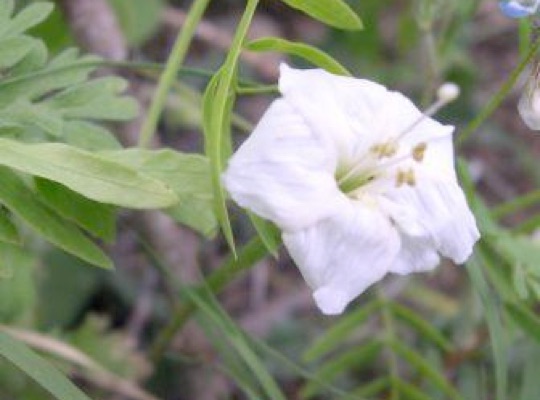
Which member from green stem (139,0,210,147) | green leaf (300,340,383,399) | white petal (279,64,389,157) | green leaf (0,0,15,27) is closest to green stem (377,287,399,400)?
green leaf (300,340,383,399)

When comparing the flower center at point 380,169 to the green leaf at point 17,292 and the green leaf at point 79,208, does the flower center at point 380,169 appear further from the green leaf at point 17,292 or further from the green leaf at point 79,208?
the green leaf at point 17,292

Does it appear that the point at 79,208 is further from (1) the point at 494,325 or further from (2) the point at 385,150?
(1) the point at 494,325

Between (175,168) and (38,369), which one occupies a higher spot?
(175,168)

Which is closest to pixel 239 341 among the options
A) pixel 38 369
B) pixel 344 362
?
pixel 38 369

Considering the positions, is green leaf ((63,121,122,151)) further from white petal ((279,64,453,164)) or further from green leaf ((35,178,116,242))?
white petal ((279,64,453,164))

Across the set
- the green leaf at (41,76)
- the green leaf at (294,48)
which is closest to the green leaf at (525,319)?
the green leaf at (294,48)
